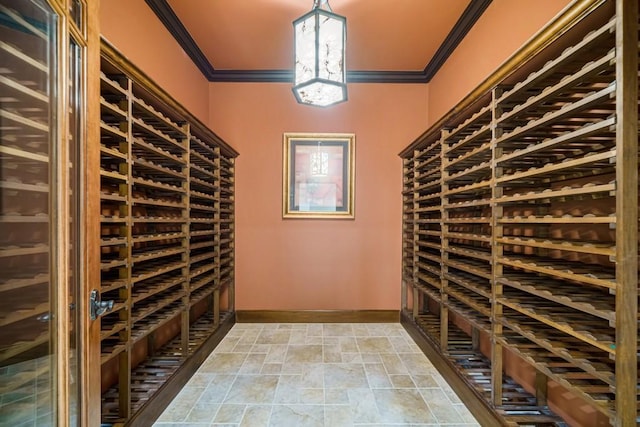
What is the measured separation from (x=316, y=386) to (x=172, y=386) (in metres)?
1.04

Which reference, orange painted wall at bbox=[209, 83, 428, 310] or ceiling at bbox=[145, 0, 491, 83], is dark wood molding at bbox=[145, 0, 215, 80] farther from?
orange painted wall at bbox=[209, 83, 428, 310]

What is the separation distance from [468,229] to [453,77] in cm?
159

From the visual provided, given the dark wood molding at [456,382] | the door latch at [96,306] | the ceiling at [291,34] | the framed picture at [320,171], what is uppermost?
the ceiling at [291,34]

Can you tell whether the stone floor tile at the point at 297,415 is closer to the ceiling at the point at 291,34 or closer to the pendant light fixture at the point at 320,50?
the pendant light fixture at the point at 320,50

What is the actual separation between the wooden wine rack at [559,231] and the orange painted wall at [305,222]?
3.84 ft

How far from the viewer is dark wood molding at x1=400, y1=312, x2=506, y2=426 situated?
1.76 metres

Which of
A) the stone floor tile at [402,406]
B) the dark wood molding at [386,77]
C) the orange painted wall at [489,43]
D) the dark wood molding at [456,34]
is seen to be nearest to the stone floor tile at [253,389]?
the stone floor tile at [402,406]

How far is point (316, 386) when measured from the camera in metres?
2.26

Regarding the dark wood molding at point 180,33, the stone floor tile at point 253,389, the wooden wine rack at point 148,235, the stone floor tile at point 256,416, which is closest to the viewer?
the wooden wine rack at point 148,235

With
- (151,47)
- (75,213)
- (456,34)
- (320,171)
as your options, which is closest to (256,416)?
(75,213)

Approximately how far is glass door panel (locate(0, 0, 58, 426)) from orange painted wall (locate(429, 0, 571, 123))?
2502mm

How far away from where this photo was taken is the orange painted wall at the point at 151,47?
6.50 feet

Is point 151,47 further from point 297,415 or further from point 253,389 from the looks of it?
point 297,415

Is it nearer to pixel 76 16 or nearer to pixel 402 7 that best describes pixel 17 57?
pixel 76 16
